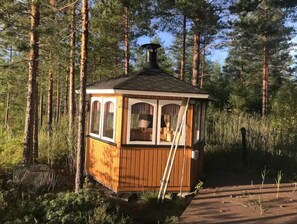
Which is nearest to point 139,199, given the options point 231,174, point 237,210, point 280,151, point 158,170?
point 158,170

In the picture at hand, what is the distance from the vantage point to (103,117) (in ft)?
28.3

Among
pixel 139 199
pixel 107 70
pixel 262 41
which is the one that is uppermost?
pixel 262 41

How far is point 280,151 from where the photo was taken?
1212cm

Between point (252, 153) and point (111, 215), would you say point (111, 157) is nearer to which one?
point (111, 215)

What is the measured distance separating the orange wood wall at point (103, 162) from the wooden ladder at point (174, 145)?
98cm

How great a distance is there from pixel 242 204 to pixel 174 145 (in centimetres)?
190

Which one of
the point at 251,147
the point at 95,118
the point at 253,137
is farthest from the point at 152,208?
the point at 253,137

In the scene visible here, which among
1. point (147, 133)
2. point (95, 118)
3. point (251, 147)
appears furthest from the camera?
point (251, 147)

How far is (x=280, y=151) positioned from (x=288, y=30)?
20770 millimetres

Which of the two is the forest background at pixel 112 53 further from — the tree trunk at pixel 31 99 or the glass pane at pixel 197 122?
the glass pane at pixel 197 122

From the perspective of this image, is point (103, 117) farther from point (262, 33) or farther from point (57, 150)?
point (262, 33)

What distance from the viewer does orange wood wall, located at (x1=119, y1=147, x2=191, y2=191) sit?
7875 mm

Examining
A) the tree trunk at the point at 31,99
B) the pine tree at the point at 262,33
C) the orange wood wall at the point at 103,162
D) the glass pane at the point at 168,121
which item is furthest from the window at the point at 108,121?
the pine tree at the point at 262,33

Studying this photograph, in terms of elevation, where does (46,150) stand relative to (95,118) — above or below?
below
